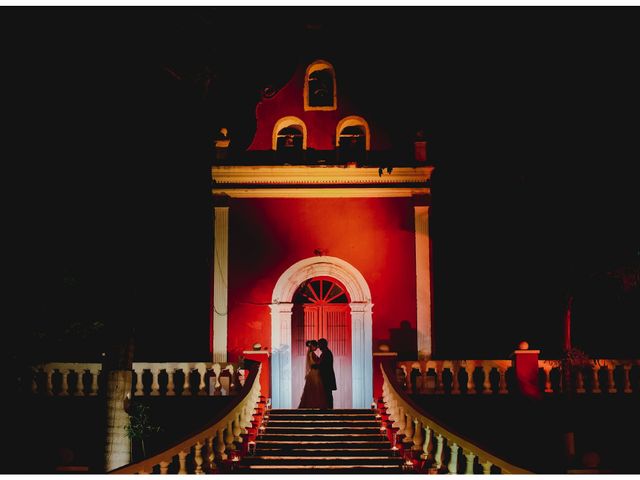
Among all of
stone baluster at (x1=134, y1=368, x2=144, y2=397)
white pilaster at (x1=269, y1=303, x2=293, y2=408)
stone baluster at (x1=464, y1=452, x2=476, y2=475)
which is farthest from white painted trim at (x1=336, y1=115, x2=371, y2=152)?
stone baluster at (x1=464, y1=452, x2=476, y2=475)

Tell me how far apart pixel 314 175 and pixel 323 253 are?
5.98 feet

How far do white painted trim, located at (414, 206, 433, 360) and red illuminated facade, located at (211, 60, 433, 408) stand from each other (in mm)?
23

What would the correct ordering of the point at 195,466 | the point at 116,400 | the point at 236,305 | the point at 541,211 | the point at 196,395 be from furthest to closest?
the point at 541,211
the point at 236,305
the point at 196,395
the point at 116,400
the point at 195,466

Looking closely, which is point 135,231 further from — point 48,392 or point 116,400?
point 48,392

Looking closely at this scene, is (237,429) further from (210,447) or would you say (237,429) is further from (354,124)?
(354,124)

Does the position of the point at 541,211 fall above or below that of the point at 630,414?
above

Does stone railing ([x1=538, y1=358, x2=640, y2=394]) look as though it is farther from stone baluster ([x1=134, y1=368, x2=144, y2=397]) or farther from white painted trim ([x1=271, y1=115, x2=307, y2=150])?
stone baluster ([x1=134, y1=368, x2=144, y2=397])

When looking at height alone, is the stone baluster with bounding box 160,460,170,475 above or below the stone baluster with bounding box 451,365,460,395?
below

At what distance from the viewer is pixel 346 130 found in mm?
19297

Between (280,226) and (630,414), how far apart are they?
8487mm

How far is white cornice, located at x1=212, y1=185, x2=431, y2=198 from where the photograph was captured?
18484 mm

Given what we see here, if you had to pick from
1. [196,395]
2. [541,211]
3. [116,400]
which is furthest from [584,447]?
[116,400]

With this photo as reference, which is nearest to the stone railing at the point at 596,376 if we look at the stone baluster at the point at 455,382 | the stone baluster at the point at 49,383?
the stone baluster at the point at 455,382

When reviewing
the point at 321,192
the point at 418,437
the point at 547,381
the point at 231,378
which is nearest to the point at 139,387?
the point at 231,378
